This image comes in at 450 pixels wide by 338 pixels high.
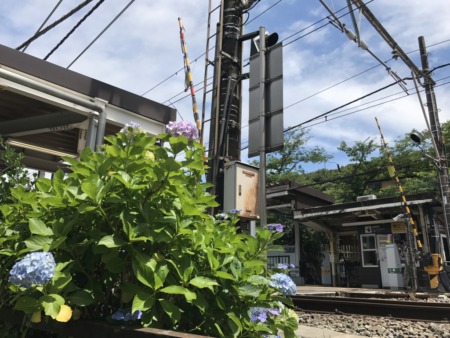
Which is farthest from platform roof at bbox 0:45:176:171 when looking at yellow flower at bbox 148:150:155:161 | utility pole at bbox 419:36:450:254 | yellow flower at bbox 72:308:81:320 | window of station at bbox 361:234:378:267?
window of station at bbox 361:234:378:267

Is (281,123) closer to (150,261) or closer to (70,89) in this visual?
(70,89)

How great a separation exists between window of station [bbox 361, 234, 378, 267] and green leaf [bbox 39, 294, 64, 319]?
716 inches

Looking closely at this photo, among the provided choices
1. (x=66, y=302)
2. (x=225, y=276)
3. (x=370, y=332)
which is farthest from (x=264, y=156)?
(x=370, y=332)

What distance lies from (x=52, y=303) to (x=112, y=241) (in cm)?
29

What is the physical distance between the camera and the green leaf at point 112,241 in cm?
146

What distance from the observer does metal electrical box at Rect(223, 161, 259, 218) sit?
453 cm

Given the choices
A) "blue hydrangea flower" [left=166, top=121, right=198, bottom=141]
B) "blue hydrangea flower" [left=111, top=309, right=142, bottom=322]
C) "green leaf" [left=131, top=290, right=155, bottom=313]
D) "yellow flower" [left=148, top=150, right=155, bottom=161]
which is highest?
"blue hydrangea flower" [left=166, top=121, right=198, bottom=141]

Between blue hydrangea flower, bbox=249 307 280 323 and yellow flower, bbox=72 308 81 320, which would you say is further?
blue hydrangea flower, bbox=249 307 280 323

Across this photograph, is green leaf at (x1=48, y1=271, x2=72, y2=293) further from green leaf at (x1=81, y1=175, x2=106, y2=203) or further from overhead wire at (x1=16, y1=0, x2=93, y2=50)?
overhead wire at (x1=16, y1=0, x2=93, y2=50)

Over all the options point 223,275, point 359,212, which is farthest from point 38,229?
point 359,212

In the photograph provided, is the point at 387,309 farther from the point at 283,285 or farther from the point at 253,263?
the point at 253,263

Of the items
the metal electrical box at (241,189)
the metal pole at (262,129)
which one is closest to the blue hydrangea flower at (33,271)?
the metal pole at (262,129)

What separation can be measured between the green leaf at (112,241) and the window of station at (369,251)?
18.0 m

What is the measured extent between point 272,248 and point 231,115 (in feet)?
12.1
